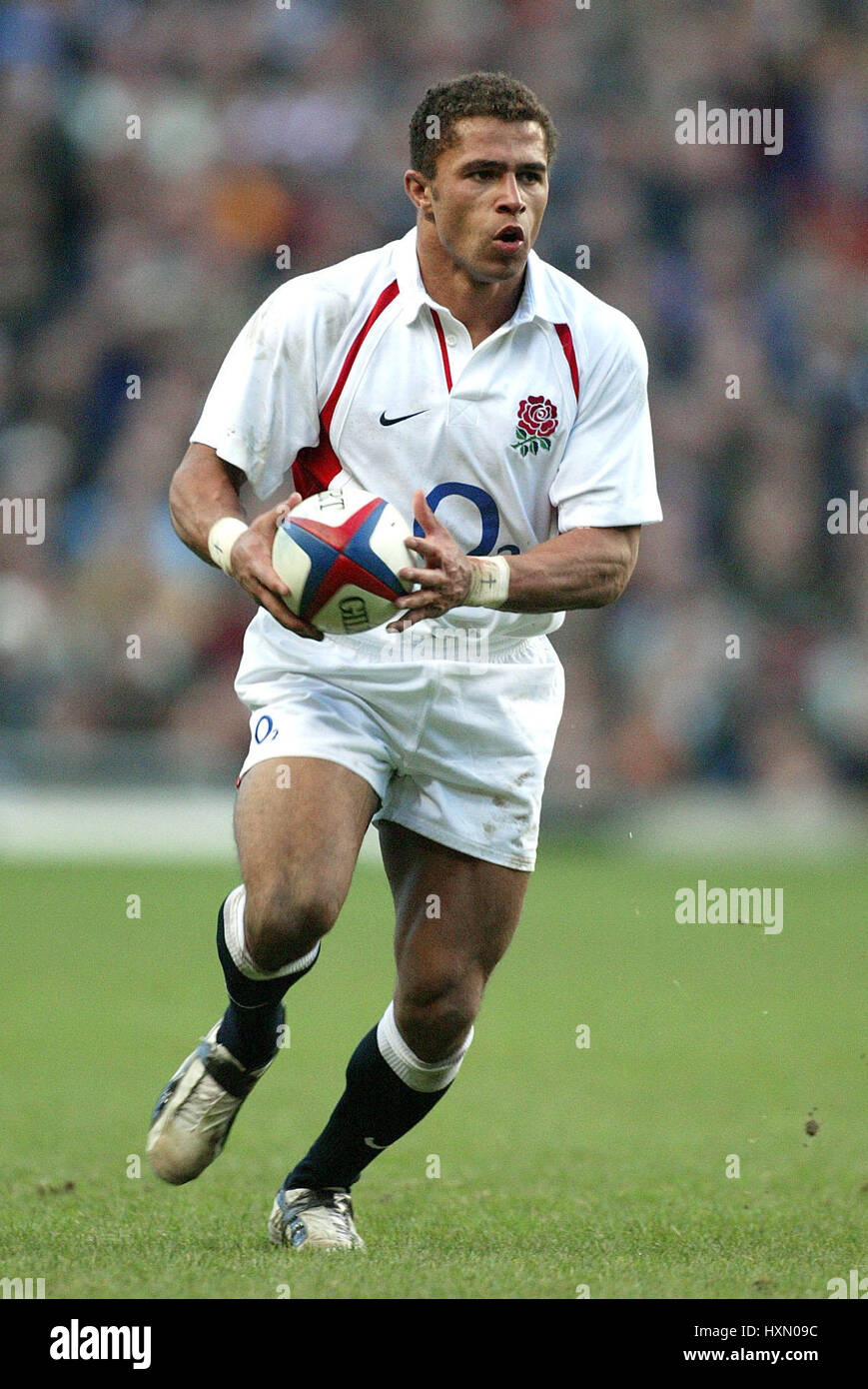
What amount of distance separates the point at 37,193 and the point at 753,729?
7484 mm

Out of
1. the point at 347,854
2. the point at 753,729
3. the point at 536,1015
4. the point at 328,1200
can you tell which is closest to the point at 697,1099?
the point at 536,1015

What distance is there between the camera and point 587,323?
17.1ft

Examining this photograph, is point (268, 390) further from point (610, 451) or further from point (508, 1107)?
point (508, 1107)

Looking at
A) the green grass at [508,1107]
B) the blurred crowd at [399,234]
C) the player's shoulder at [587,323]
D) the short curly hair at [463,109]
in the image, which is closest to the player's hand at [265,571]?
the player's shoulder at [587,323]

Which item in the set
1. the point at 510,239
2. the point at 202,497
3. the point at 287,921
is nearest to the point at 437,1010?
the point at 287,921

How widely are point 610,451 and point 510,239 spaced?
1.98 ft

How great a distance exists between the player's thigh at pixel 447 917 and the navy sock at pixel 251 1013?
274 millimetres

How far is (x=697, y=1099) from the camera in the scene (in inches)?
295

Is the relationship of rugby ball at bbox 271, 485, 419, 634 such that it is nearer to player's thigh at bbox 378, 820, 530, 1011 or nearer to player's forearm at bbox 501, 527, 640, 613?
player's forearm at bbox 501, 527, 640, 613

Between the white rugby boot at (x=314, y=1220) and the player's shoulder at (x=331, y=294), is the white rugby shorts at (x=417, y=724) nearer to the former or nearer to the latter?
the player's shoulder at (x=331, y=294)

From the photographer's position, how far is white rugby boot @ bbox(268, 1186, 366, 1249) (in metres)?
4.99

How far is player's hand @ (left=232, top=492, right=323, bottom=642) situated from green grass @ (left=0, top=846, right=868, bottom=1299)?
1505 mm

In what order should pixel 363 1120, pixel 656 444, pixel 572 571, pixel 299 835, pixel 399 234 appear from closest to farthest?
pixel 299 835, pixel 572 571, pixel 363 1120, pixel 656 444, pixel 399 234

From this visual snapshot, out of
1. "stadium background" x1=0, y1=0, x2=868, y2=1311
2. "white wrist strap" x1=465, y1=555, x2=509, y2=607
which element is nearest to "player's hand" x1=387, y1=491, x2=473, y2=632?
"white wrist strap" x1=465, y1=555, x2=509, y2=607
